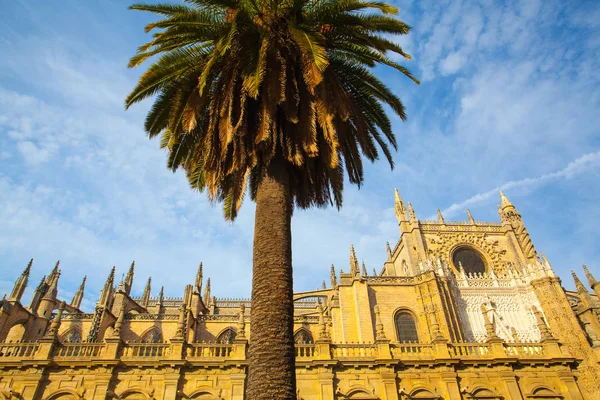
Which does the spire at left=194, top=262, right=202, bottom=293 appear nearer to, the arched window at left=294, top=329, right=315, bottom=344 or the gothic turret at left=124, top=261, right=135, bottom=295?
the gothic turret at left=124, top=261, right=135, bottom=295

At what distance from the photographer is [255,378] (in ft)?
23.8

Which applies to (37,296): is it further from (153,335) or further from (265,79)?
(265,79)

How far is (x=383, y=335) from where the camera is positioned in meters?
18.4

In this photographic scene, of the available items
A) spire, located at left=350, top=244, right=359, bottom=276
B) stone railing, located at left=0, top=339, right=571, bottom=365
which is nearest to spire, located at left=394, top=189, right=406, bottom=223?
spire, located at left=350, top=244, right=359, bottom=276

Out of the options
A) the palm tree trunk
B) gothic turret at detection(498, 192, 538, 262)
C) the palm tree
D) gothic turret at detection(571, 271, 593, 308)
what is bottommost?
the palm tree trunk

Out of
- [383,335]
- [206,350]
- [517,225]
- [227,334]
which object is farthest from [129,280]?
[517,225]

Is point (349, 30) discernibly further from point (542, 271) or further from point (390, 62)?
point (542, 271)

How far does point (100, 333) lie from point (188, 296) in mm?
8168

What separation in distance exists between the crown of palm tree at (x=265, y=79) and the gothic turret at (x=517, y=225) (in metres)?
31.5

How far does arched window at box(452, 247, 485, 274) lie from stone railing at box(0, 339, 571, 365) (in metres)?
15.4

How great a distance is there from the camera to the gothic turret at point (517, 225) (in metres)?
35.2

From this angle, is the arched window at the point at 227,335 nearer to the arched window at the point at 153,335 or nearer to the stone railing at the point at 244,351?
the arched window at the point at 153,335

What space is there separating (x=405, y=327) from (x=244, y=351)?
1381 cm

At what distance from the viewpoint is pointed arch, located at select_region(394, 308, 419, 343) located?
26.1 metres
